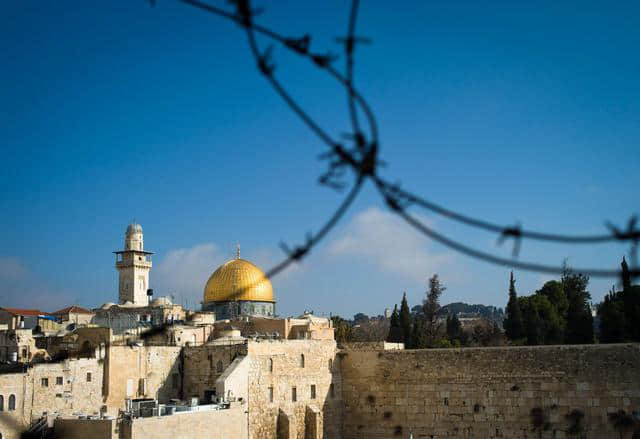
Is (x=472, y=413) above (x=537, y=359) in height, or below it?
below

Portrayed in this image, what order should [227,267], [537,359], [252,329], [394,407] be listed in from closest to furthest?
1. [537,359]
2. [394,407]
3. [252,329]
4. [227,267]

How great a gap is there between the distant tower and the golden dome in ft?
23.5

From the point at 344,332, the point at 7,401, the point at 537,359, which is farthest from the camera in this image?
the point at 344,332

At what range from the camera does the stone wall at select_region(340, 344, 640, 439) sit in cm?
2025

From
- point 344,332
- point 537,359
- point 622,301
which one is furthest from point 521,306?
point 537,359

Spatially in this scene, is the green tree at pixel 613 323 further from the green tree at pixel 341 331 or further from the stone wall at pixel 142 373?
the stone wall at pixel 142 373

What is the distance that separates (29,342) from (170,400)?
4.64 metres

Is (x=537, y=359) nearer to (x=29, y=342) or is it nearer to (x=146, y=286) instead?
(x=29, y=342)

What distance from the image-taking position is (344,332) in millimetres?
37094

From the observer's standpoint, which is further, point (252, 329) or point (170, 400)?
point (252, 329)

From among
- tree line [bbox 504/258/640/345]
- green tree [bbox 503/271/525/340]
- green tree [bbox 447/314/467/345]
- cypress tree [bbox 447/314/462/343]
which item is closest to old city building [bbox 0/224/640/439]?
tree line [bbox 504/258/640/345]

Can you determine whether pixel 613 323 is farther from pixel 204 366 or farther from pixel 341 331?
pixel 204 366

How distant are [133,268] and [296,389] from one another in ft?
57.3

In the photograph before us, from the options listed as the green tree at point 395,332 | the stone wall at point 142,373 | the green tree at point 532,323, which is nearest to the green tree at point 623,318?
the green tree at point 532,323
